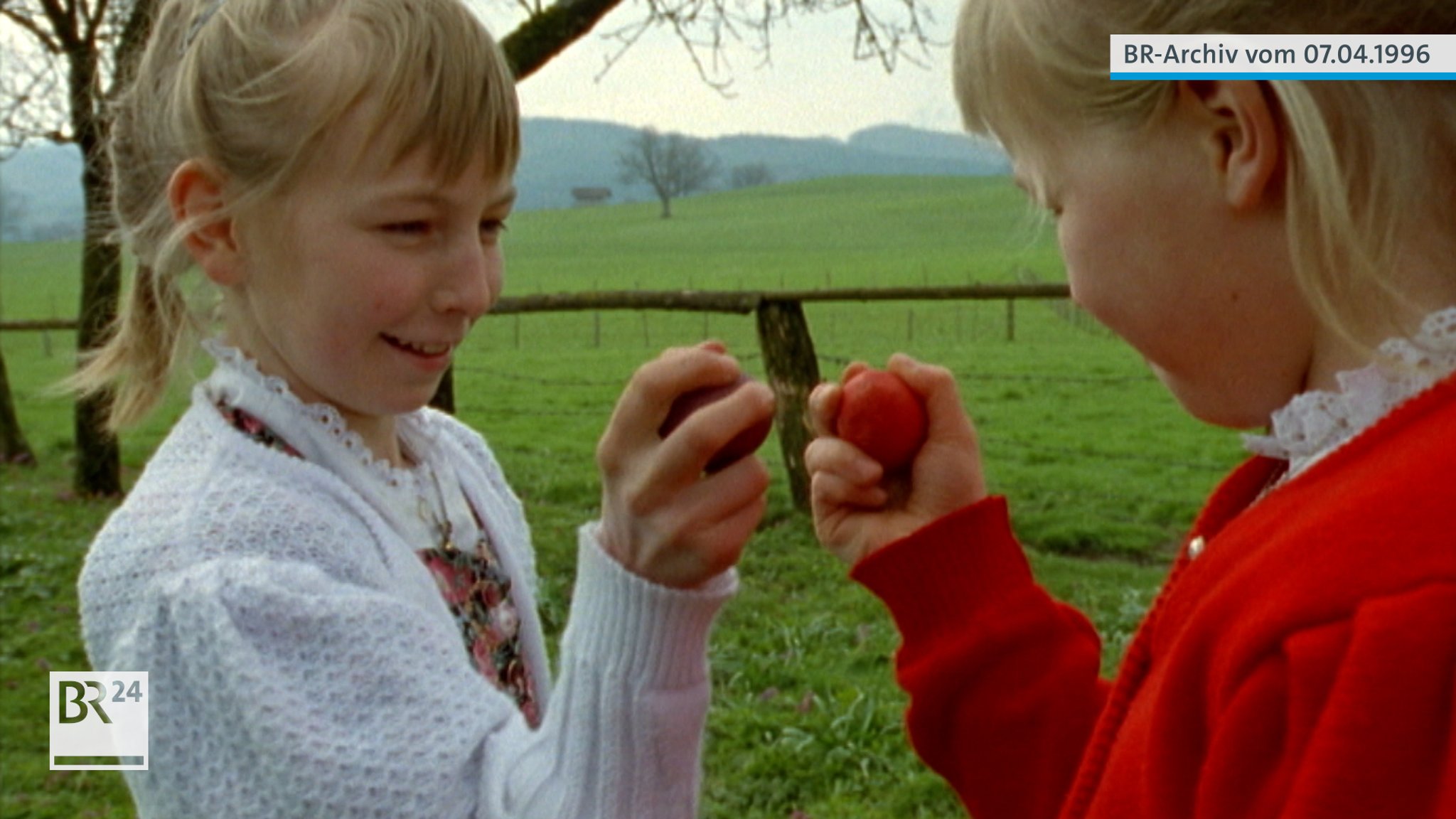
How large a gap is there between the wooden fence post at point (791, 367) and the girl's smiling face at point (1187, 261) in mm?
6594

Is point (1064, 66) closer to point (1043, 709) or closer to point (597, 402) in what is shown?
point (1043, 709)

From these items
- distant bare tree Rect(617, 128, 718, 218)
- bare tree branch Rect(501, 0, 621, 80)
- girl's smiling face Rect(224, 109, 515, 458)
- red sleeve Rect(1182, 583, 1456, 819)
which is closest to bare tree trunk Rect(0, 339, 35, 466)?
bare tree branch Rect(501, 0, 621, 80)

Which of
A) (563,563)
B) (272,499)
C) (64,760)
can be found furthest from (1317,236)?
(563,563)

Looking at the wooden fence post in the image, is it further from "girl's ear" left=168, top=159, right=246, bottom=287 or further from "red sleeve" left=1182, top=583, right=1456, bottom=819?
"red sleeve" left=1182, top=583, right=1456, bottom=819

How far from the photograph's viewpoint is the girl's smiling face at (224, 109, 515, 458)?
4.89ft

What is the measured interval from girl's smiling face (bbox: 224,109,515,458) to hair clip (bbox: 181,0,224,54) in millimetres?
230

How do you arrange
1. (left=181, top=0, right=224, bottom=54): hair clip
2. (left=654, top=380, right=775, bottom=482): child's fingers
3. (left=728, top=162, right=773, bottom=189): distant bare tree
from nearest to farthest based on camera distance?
(left=654, top=380, right=775, bottom=482): child's fingers < (left=181, top=0, right=224, bottom=54): hair clip < (left=728, top=162, right=773, bottom=189): distant bare tree

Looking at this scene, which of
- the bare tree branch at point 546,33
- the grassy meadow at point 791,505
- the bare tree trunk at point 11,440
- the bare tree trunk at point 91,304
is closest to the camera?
the grassy meadow at point 791,505

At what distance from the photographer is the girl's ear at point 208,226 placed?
1.59 metres

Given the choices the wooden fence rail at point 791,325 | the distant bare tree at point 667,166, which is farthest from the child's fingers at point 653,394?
the distant bare tree at point 667,166

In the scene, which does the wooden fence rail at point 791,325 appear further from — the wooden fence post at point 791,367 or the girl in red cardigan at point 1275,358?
the girl in red cardigan at point 1275,358

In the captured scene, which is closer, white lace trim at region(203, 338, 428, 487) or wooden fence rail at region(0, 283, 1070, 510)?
white lace trim at region(203, 338, 428, 487)

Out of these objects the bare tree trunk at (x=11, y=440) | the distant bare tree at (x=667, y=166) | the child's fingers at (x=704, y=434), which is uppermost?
the child's fingers at (x=704, y=434)

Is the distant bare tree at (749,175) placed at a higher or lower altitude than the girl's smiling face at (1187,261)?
lower
